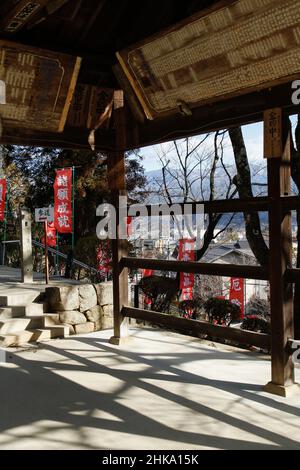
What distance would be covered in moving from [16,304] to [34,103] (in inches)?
119

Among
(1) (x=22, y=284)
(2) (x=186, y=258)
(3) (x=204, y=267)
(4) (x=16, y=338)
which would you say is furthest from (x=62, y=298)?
(2) (x=186, y=258)

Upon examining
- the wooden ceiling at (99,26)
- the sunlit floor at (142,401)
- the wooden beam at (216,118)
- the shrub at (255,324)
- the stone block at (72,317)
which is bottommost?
the shrub at (255,324)

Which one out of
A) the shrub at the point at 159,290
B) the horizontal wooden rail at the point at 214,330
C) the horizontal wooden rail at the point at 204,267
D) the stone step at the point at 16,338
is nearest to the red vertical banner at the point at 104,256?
the shrub at the point at 159,290

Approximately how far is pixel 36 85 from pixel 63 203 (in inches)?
180

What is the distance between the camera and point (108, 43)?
19.0ft

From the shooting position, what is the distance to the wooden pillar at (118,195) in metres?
6.11

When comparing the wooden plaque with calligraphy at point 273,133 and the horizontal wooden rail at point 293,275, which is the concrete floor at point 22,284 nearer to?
the horizontal wooden rail at point 293,275

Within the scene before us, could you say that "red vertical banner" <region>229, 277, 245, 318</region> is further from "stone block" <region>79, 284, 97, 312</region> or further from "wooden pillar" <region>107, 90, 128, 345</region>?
"wooden pillar" <region>107, 90, 128, 345</region>

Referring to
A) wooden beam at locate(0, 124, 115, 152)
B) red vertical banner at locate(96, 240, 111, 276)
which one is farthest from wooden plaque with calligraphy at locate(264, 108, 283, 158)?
red vertical banner at locate(96, 240, 111, 276)

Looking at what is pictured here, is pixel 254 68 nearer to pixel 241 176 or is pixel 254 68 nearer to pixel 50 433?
pixel 50 433

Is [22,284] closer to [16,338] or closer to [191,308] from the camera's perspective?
[16,338]

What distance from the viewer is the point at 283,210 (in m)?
4.16

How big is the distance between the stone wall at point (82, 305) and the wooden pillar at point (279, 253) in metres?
3.59

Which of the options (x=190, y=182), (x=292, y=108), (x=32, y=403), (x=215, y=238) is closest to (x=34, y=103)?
(x=292, y=108)
